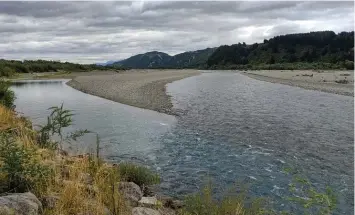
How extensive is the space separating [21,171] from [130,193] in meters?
2.66

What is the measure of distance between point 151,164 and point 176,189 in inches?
117

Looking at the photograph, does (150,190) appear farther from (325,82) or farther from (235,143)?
(325,82)

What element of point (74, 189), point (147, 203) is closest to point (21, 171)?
point (74, 189)

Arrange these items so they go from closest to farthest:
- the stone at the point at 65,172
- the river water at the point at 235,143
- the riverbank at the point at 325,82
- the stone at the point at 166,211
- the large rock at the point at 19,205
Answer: the large rock at the point at 19,205 < the stone at the point at 166,211 < the stone at the point at 65,172 < the river water at the point at 235,143 < the riverbank at the point at 325,82

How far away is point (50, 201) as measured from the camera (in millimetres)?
7285

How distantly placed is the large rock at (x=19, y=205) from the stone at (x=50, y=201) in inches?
12.9

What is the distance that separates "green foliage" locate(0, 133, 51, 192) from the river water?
4.16 m

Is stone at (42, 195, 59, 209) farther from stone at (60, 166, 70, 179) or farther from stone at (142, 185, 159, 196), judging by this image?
stone at (142, 185, 159, 196)

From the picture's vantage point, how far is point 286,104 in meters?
31.5

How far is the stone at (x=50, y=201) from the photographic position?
23.5 feet

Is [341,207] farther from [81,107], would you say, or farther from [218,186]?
[81,107]

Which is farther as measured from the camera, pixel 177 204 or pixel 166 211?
pixel 177 204

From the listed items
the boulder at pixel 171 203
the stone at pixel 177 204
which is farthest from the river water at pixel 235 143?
the stone at pixel 177 204

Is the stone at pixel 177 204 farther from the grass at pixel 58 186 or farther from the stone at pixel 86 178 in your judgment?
the stone at pixel 86 178
